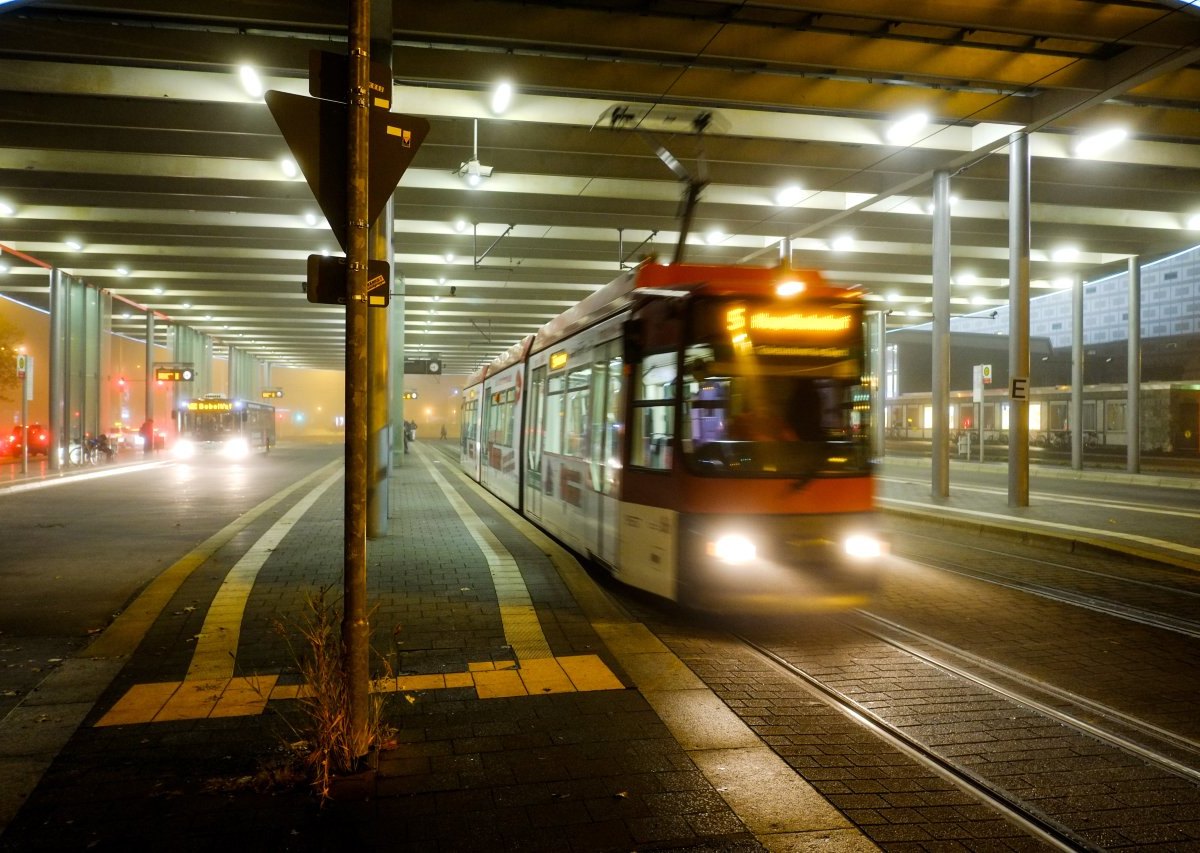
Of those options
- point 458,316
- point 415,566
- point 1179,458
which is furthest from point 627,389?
point 1179,458

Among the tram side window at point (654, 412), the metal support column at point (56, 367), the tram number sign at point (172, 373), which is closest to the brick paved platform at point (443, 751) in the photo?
the tram side window at point (654, 412)

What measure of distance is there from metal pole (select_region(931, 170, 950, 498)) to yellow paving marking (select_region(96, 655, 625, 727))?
46.9 ft

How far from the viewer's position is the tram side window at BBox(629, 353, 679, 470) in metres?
7.34

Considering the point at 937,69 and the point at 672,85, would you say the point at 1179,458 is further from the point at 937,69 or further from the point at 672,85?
the point at 672,85

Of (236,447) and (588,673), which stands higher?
(236,447)

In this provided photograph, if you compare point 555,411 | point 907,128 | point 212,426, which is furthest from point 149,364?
point 907,128

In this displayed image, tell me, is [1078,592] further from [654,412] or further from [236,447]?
[236,447]

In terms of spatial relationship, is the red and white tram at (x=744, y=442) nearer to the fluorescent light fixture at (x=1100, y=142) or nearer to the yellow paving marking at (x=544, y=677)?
the yellow paving marking at (x=544, y=677)

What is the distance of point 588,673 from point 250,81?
12312mm

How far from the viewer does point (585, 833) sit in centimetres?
350

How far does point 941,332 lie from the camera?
18.1 metres

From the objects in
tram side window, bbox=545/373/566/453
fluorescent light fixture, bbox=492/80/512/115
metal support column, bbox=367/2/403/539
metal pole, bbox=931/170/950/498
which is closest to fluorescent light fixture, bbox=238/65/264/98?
metal support column, bbox=367/2/403/539

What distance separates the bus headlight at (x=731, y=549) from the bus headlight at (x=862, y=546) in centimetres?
97

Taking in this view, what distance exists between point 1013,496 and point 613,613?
12457 mm
